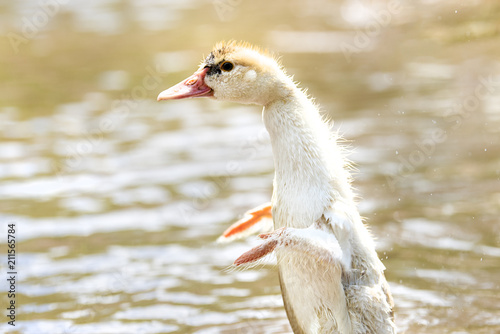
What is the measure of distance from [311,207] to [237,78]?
0.94 metres

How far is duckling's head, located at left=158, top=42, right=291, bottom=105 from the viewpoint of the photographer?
15.8 ft

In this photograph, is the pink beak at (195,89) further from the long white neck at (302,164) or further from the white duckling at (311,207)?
the long white neck at (302,164)

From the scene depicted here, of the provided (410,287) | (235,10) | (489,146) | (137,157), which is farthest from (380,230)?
(235,10)

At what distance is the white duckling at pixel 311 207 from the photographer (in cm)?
A: 461

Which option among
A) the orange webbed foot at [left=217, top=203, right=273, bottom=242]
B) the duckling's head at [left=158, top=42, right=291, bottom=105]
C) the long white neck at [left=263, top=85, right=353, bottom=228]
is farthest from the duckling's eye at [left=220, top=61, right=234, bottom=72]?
the orange webbed foot at [left=217, top=203, right=273, bottom=242]

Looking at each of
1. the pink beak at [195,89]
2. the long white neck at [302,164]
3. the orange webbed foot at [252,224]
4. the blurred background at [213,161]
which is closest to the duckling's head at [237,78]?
the pink beak at [195,89]

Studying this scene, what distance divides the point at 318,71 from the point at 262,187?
4.45 meters

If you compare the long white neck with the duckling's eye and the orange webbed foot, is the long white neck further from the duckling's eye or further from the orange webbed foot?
the orange webbed foot

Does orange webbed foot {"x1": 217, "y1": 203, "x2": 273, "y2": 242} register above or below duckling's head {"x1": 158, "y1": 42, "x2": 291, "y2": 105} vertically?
below

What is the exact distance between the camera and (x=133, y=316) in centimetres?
622

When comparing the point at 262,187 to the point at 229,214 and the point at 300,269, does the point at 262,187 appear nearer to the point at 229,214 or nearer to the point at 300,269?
the point at 229,214

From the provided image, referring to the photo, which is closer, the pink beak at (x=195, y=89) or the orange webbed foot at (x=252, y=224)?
the pink beak at (x=195, y=89)

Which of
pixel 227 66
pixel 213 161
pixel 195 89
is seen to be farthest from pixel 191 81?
pixel 213 161

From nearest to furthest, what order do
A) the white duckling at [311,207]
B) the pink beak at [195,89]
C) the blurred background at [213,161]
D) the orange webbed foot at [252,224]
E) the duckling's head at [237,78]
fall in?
the white duckling at [311,207] < the duckling's head at [237,78] < the pink beak at [195,89] < the orange webbed foot at [252,224] < the blurred background at [213,161]
